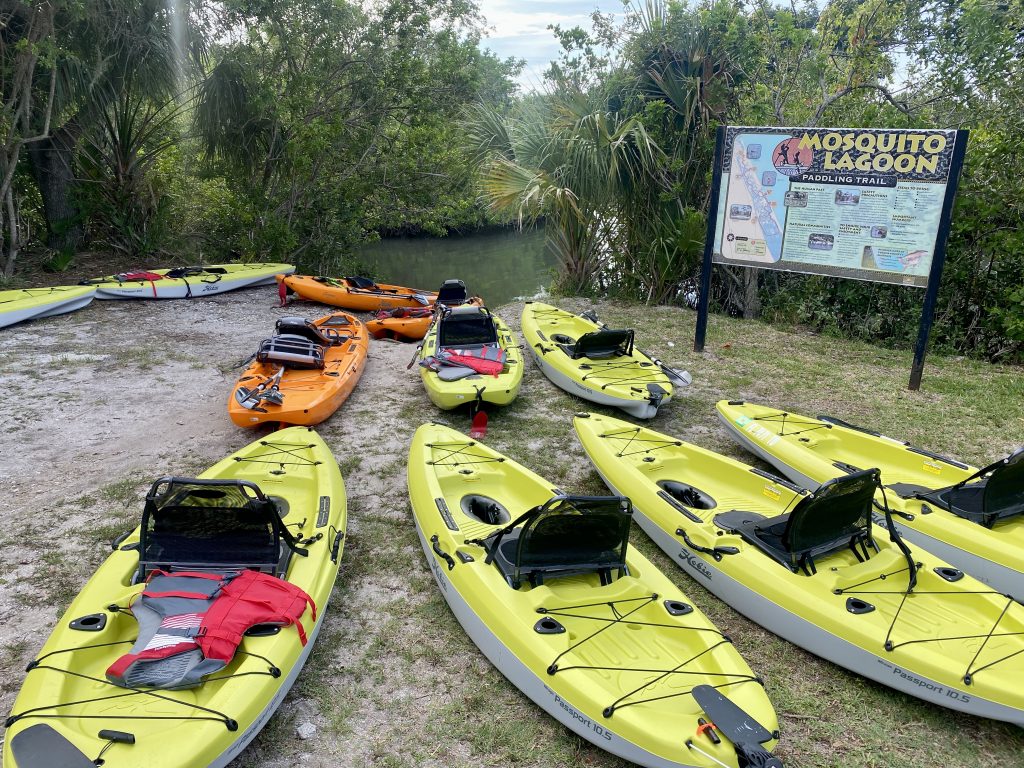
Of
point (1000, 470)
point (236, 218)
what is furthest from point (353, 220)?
point (1000, 470)

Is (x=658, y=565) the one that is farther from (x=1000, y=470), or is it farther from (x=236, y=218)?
(x=236, y=218)

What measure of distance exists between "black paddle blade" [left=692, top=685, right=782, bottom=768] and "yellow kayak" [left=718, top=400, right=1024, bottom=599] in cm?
266

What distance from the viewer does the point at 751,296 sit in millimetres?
12539

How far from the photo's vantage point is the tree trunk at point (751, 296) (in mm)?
12438

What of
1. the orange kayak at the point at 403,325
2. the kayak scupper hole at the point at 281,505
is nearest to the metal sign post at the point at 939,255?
the orange kayak at the point at 403,325

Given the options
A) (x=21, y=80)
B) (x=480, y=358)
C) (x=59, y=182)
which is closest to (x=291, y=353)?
(x=480, y=358)

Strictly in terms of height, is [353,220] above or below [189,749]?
above

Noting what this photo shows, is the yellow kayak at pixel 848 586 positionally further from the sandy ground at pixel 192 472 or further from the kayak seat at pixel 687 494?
the sandy ground at pixel 192 472

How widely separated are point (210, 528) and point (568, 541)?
7.72 ft

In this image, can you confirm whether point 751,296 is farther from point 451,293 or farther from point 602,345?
point 451,293

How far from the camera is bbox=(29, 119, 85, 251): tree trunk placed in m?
13.9

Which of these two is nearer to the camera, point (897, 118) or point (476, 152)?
point (897, 118)

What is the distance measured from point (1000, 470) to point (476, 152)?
443 inches

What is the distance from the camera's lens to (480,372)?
7.86m
